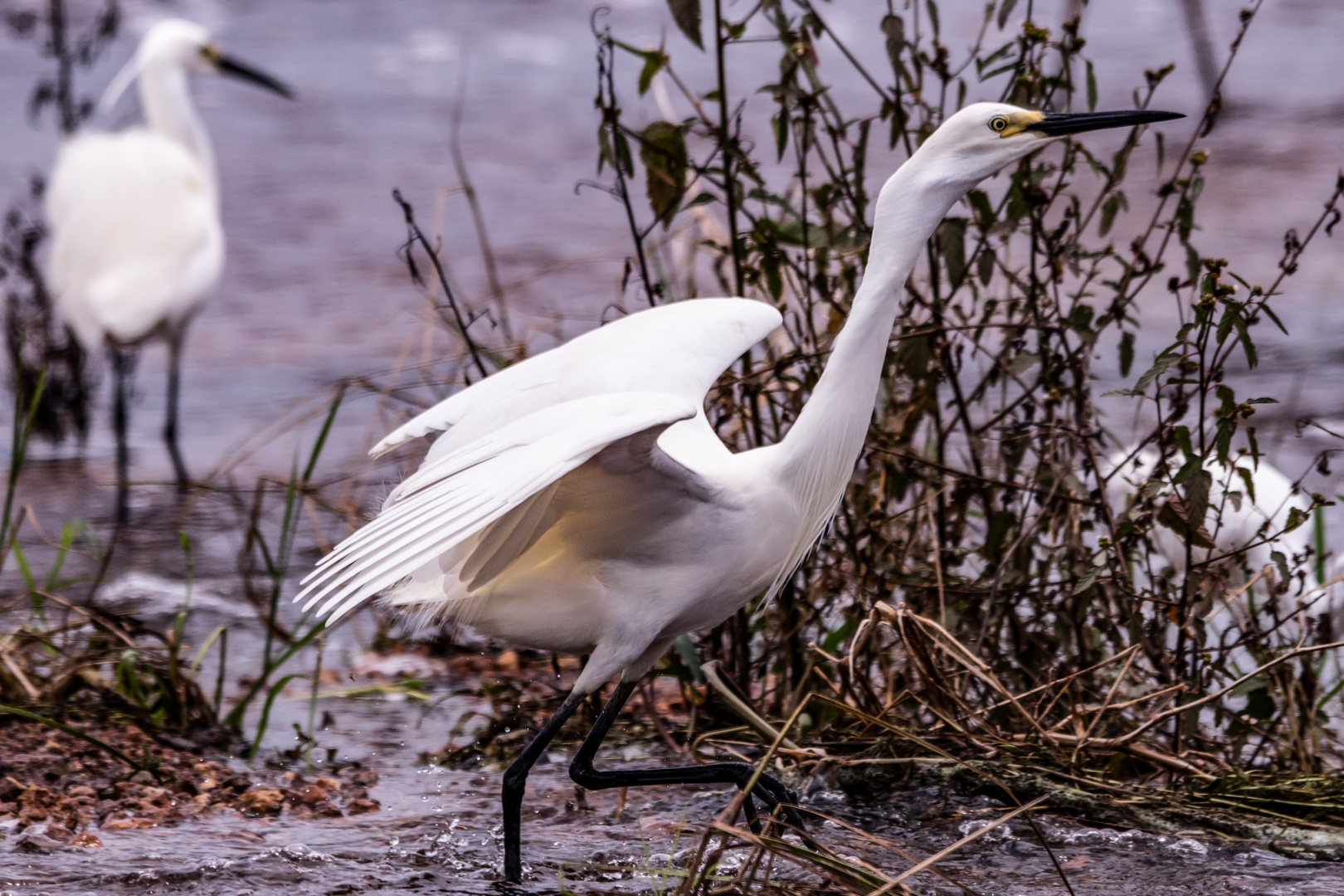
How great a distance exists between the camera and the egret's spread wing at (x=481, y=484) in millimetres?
2227

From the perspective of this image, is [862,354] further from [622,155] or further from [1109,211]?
[622,155]

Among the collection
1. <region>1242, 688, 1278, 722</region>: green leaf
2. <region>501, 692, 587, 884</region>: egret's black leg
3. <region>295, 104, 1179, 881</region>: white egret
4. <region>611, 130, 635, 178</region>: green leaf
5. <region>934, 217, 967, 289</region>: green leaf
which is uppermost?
<region>611, 130, 635, 178</region>: green leaf

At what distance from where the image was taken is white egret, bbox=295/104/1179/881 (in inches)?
97.9

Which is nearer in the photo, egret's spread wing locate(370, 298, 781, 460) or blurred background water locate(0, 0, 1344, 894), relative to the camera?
egret's spread wing locate(370, 298, 781, 460)

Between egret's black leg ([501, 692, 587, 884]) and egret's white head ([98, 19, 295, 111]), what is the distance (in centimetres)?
532

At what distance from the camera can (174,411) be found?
650 centimetres

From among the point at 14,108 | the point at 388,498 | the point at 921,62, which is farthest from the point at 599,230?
the point at 388,498

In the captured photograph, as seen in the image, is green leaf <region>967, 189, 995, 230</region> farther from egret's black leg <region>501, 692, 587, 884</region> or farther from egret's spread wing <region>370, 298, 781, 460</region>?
egret's black leg <region>501, 692, 587, 884</region>

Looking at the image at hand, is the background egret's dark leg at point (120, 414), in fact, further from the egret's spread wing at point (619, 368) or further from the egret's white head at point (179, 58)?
the egret's spread wing at point (619, 368)

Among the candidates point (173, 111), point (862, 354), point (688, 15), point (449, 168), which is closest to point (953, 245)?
point (862, 354)

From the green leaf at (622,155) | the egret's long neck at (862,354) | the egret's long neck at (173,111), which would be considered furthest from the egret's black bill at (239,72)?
the egret's long neck at (862,354)

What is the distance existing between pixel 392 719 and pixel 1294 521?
7.12ft

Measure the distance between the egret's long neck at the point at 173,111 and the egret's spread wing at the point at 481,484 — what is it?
543 cm

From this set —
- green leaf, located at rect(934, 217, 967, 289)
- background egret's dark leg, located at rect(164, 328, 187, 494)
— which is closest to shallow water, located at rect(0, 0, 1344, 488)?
background egret's dark leg, located at rect(164, 328, 187, 494)
